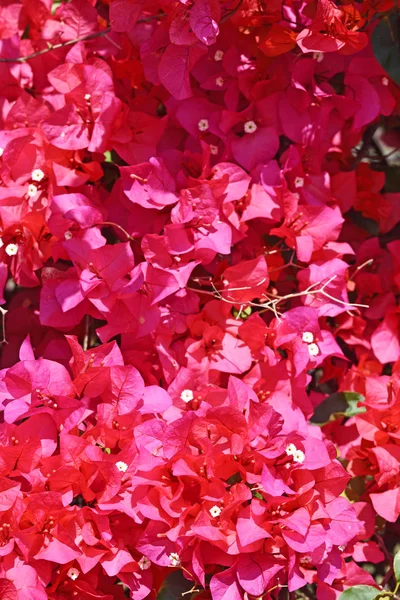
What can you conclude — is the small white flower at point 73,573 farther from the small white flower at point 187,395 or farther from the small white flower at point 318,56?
the small white flower at point 318,56

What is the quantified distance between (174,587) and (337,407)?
0.50 metres

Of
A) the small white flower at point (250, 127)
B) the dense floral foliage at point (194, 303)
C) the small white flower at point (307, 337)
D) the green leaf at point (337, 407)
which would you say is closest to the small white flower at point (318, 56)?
the dense floral foliage at point (194, 303)

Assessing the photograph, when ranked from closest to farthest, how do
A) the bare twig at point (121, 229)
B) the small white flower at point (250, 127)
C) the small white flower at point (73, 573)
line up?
the small white flower at point (73, 573) → the bare twig at point (121, 229) → the small white flower at point (250, 127)

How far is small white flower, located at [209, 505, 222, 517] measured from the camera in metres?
1.40

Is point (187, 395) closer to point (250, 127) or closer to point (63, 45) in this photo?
point (250, 127)

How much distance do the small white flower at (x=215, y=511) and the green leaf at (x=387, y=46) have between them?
91 cm

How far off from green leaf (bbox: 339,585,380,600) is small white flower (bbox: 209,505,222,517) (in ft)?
0.89

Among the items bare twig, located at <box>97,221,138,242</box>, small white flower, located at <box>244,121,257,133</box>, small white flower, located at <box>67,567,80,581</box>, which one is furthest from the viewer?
small white flower, located at <box>244,121,257,133</box>

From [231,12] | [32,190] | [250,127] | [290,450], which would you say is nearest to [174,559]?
[290,450]

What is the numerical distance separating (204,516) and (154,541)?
0.11 meters

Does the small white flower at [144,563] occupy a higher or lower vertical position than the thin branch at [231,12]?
lower

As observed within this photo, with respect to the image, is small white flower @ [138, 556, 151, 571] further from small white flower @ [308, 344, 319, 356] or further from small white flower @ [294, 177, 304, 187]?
small white flower @ [294, 177, 304, 187]

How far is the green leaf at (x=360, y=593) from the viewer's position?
4.62 ft

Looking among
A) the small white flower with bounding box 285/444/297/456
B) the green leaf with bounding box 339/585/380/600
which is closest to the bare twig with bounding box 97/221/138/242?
the small white flower with bounding box 285/444/297/456
